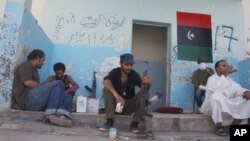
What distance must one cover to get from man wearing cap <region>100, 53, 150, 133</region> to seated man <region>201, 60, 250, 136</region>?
4.32 feet

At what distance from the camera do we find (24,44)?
541 centimetres

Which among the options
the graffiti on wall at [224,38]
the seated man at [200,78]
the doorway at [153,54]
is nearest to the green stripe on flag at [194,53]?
the graffiti on wall at [224,38]

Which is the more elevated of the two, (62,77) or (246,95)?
(62,77)

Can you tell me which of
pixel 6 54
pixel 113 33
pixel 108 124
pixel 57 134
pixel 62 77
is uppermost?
pixel 113 33

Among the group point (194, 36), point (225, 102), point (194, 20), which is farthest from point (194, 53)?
point (225, 102)

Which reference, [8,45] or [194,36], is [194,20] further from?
[8,45]

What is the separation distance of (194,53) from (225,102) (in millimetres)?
3166

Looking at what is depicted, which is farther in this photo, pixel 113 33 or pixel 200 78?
pixel 113 33

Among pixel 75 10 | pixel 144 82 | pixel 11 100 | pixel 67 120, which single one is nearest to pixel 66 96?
pixel 67 120

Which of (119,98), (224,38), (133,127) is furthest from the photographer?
(224,38)

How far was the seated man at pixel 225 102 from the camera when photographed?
16.6 ft

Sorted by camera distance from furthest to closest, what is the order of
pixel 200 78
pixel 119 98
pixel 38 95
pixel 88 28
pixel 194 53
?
pixel 194 53 < pixel 88 28 < pixel 200 78 < pixel 38 95 < pixel 119 98

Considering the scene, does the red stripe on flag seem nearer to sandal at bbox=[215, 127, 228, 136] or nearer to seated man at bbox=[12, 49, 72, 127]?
sandal at bbox=[215, 127, 228, 136]

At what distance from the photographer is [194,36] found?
26.9 feet
